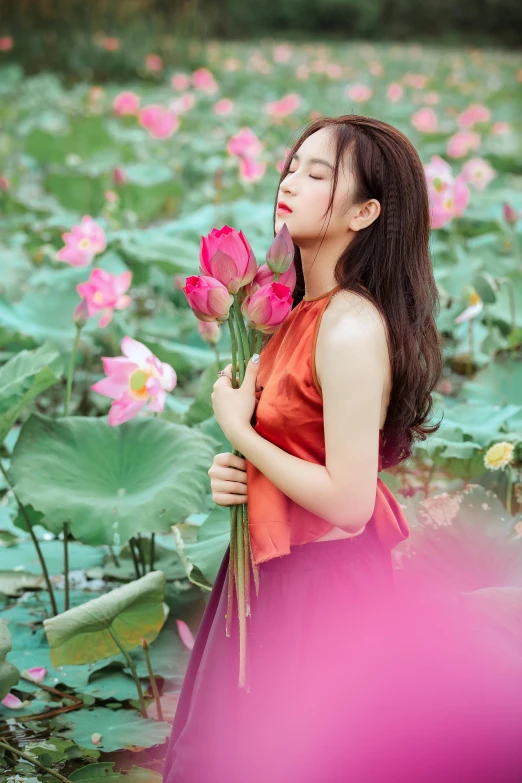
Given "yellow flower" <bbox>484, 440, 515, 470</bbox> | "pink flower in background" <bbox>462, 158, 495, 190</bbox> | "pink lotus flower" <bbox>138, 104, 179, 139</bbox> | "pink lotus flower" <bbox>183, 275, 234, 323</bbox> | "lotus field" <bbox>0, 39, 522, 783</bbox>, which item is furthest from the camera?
"pink lotus flower" <bbox>138, 104, 179, 139</bbox>

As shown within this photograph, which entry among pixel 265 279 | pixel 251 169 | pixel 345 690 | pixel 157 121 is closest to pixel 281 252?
pixel 265 279

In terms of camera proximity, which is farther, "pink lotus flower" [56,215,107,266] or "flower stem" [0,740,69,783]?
"pink lotus flower" [56,215,107,266]

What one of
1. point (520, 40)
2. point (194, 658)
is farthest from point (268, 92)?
point (520, 40)

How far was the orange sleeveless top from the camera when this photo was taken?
99 centimetres

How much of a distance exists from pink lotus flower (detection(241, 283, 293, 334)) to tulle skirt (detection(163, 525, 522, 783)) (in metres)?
0.24

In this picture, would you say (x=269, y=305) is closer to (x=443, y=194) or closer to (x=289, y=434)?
(x=289, y=434)

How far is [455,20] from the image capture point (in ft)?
85.5

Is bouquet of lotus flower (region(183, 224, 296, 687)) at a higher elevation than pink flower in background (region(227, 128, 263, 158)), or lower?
lower

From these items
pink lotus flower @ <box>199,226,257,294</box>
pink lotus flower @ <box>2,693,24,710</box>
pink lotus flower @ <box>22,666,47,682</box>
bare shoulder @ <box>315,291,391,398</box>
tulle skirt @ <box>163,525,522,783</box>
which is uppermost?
pink lotus flower @ <box>199,226,257,294</box>

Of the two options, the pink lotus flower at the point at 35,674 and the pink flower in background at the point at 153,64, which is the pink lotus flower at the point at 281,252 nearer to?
the pink lotus flower at the point at 35,674

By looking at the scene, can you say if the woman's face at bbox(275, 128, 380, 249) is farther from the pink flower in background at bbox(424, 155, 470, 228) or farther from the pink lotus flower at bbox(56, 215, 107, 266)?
the pink flower in background at bbox(424, 155, 470, 228)

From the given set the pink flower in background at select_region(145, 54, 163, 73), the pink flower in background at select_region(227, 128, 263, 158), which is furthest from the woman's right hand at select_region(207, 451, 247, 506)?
the pink flower in background at select_region(145, 54, 163, 73)

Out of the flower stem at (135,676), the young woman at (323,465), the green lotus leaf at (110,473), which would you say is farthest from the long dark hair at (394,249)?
the flower stem at (135,676)

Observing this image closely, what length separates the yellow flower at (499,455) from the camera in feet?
5.17
